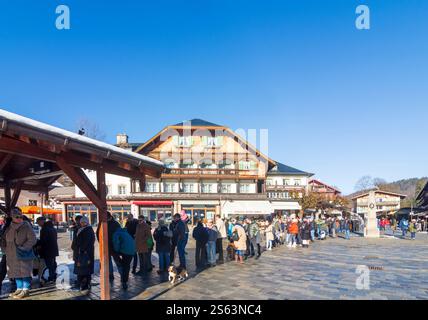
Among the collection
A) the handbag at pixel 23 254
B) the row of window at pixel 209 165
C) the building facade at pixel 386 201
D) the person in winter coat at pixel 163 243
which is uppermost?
the row of window at pixel 209 165

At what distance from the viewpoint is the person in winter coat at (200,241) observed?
37.4 feet

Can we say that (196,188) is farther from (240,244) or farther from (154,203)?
(240,244)

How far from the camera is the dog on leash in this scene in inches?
340

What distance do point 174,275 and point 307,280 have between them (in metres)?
3.60

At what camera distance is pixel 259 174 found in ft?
133

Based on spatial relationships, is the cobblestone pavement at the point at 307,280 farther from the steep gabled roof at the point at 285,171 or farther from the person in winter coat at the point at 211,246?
the steep gabled roof at the point at 285,171

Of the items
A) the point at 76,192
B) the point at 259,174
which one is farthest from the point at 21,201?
the point at 259,174

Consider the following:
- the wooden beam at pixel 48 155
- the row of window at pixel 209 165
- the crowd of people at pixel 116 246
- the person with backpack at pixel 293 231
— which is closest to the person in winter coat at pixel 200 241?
the crowd of people at pixel 116 246

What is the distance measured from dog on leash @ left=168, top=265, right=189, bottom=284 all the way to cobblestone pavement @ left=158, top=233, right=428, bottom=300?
10.3 inches

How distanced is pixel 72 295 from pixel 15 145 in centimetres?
364

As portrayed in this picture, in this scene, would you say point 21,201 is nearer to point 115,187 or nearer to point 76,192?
point 76,192

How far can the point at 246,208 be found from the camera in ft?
123

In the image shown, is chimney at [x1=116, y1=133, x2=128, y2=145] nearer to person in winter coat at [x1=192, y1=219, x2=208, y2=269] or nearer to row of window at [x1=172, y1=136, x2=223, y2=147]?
row of window at [x1=172, y1=136, x2=223, y2=147]

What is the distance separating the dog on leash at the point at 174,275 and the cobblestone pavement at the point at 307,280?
0.86 ft
